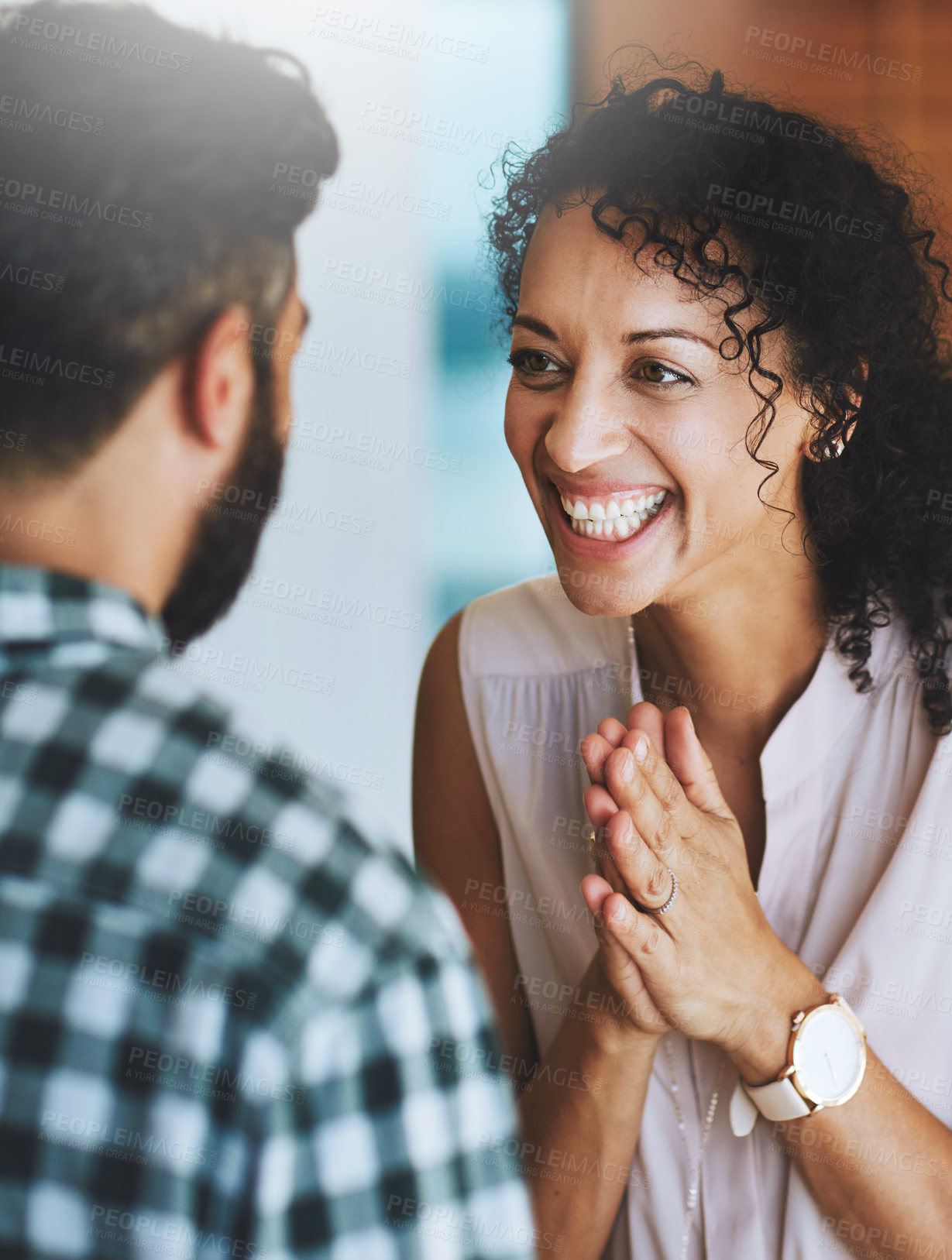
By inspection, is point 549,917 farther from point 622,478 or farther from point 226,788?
point 226,788

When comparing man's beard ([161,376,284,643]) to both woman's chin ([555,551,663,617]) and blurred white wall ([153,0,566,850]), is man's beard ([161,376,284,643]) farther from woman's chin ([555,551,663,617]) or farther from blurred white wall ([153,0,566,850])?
blurred white wall ([153,0,566,850])

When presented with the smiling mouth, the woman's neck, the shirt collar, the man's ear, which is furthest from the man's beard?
the woman's neck

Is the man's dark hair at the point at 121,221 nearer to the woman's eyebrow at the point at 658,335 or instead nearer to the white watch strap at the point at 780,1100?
the woman's eyebrow at the point at 658,335

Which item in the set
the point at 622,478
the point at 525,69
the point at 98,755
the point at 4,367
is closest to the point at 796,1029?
the point at 622,478

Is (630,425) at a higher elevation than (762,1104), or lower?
higher

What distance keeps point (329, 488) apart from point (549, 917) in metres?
1.41

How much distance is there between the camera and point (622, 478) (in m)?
0.79

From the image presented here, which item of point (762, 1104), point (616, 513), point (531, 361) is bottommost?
point (762, 1104)

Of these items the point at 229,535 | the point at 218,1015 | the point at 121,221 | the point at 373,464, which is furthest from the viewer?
the point at 373,464

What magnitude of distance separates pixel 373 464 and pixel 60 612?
1.76 m

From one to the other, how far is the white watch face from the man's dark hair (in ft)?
1.84

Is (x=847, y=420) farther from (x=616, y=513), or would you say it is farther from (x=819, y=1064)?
(x=819, y=1064)

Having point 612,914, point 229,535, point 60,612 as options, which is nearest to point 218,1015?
point 60,612

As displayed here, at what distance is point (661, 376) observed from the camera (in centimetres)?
76
